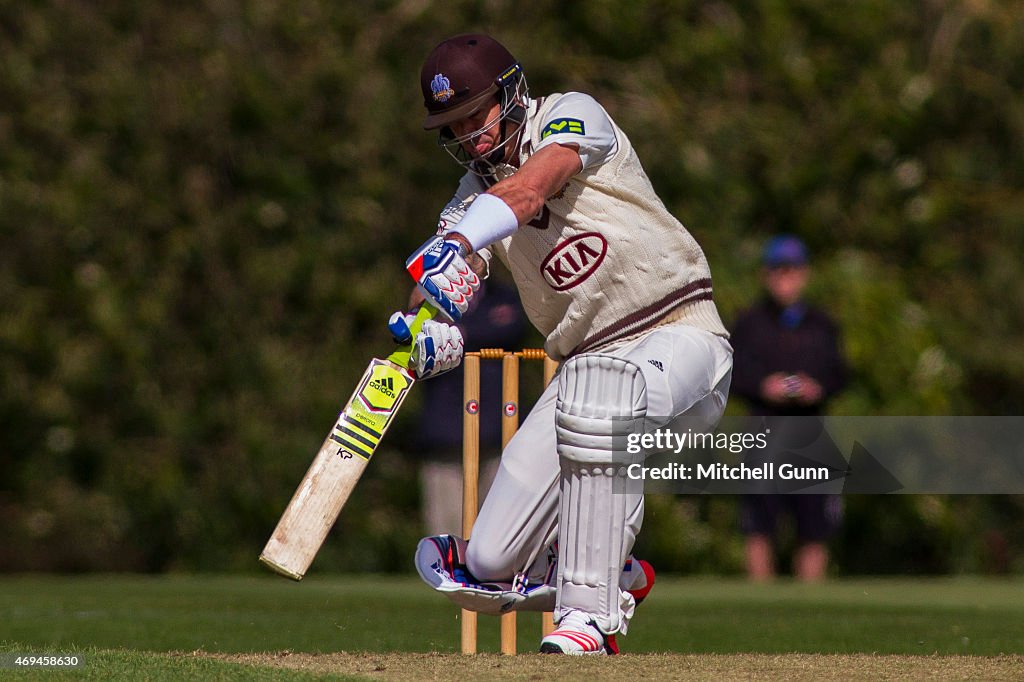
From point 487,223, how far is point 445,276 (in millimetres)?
164

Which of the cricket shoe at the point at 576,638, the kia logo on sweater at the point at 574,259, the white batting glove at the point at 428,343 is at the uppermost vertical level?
the kia logo on sweater at the point at 574,259

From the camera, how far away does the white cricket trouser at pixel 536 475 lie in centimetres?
423

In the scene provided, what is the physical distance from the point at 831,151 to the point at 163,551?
15.9ft

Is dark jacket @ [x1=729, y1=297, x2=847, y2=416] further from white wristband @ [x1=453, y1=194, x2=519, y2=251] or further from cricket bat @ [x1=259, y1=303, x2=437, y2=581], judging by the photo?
white wristband @ [x1=453, y1=194, x2=519, y2=251]

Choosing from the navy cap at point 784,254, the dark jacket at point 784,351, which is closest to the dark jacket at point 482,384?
the dark jacket at point 784,351

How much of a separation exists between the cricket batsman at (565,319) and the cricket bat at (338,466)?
0.08m

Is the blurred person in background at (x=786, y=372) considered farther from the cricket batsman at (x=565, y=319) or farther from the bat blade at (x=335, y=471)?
the bat blade at (x=335, y=471)

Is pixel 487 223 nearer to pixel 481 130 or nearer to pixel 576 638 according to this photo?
pixel 481 130

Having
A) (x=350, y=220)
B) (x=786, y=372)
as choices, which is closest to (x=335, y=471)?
(x=786, y=372)

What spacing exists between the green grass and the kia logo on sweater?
4.07ft

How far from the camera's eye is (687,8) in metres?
10.7

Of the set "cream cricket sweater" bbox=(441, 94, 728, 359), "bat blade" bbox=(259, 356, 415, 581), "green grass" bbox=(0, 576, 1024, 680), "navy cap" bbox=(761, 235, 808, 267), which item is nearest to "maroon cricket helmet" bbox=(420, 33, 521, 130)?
"cream cricket sweater" bbox=(441, 94, 728, 359)

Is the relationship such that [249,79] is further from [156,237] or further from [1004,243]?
[1004,243]

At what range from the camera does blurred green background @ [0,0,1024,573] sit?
987 cm
